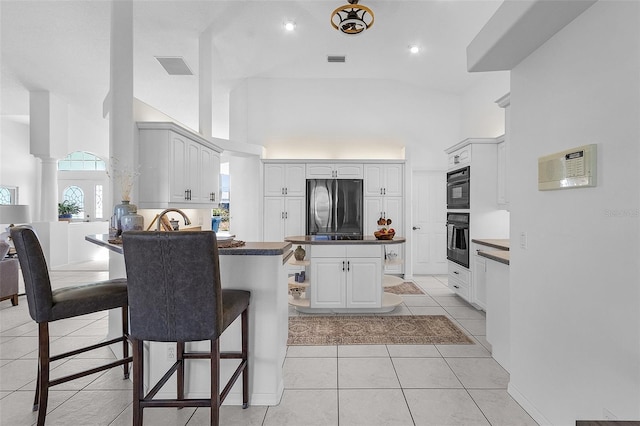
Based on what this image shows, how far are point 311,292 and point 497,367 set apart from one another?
1.97 meters

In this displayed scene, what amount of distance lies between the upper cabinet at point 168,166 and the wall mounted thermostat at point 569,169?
3433 mm

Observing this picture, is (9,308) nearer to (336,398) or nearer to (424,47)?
(336,398)

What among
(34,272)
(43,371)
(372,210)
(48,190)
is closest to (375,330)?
(43,371)

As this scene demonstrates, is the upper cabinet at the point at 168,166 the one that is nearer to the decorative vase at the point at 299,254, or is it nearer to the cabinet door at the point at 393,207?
the decorative vase at the point at 299,254

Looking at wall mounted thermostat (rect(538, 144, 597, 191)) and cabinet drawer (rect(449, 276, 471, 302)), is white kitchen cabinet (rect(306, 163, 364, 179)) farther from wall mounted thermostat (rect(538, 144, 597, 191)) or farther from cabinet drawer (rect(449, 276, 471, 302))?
wall mounted thermostat (rect(538, 144, 597, 191))

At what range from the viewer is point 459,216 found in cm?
440

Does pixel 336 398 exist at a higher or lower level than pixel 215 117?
lower

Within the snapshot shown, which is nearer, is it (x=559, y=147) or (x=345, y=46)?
(x=559, y=147)

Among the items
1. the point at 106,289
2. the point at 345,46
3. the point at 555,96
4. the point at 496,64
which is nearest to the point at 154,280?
the point at 106,289

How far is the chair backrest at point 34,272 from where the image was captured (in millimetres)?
1748

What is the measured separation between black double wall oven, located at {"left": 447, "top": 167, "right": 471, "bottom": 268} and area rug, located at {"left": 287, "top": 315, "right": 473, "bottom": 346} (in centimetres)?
100

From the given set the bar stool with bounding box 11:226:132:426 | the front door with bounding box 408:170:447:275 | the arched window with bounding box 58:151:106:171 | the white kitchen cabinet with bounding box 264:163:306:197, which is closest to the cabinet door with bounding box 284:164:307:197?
the white kitchen cabinet with bounding box 264:163:306:197

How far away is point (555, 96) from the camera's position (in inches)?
70.5

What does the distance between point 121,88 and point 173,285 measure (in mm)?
2647
